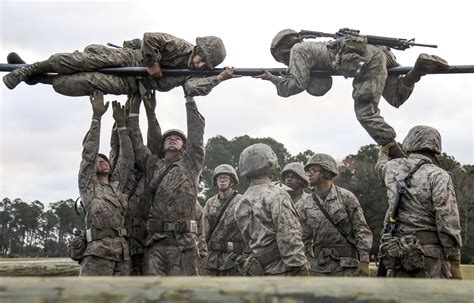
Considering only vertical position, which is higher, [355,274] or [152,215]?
[152,215]

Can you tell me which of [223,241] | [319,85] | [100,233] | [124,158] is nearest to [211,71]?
[319,85]

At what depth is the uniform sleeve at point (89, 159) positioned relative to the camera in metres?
7.28

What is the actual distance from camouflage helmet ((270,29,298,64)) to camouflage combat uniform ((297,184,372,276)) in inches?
83.1

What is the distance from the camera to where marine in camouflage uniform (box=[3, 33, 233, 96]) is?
7.24 meters

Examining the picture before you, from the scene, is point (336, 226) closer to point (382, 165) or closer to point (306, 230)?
point (306, 230)

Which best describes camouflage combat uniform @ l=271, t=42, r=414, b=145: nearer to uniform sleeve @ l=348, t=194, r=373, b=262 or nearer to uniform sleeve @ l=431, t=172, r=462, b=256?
uniform sleeve @ l=431, t=172, r=462, b=256

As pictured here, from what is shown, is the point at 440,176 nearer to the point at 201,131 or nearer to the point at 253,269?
the point at 253,269

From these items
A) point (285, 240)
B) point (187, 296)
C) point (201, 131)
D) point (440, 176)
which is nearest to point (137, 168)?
point (201, 131)

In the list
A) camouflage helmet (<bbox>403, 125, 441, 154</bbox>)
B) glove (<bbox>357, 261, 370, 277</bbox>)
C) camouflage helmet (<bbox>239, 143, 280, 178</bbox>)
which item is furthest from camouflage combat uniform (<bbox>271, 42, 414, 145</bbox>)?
glove (<bbox>357, 261, 370, 277</bbox>)

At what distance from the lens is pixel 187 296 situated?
3020 mm

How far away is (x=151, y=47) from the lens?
7.21 m

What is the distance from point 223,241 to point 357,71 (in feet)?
12.3

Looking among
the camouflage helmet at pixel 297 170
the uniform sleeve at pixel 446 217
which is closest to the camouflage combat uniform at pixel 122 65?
the uniform sleeve at pixel 446 217

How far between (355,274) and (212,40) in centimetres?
346
